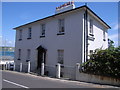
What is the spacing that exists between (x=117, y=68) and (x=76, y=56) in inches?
169

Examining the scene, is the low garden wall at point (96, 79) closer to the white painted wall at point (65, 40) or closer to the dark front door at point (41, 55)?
the white painted wall at point (65, 40)

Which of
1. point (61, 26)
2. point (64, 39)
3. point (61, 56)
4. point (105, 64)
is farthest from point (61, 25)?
point (105, 64)

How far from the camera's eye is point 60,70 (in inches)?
555

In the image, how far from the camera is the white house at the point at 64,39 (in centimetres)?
1322

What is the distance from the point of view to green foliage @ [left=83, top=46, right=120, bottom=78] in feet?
32.1

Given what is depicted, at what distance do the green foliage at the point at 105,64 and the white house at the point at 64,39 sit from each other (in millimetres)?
1837

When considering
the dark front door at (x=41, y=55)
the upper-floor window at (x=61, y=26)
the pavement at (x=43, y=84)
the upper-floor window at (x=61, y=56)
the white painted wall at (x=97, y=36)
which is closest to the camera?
the pavement at (x=43, y=84)

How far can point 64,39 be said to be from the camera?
1442 centimetres

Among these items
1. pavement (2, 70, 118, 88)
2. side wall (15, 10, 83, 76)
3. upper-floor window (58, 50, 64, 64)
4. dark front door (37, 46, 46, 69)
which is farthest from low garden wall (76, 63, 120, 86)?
dark front door (37, 46, 46, 69)

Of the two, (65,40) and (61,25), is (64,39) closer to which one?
(65,40)

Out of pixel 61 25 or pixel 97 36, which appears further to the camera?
pixel 97 36

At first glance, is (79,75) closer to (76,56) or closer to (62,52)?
(76,56)

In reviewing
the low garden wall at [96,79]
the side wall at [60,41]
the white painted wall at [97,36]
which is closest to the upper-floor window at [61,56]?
the side wall at [60,41]

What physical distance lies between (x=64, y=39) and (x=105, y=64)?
5.50 metres
